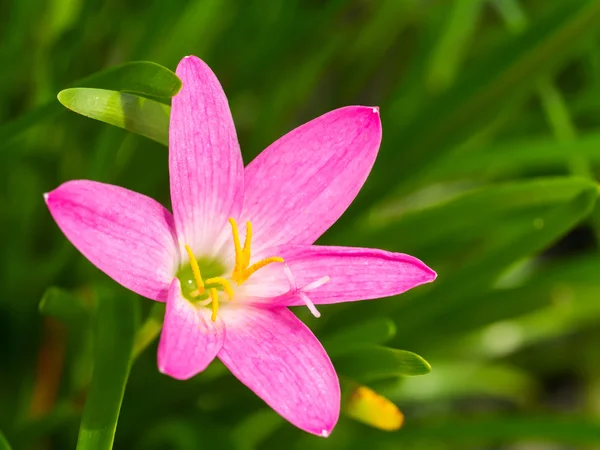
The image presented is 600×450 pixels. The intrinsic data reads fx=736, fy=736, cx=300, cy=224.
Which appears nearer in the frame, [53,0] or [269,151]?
[269,151]

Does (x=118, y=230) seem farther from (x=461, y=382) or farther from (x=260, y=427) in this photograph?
(x=461, y=382)

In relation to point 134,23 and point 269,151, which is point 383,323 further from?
point 134,23

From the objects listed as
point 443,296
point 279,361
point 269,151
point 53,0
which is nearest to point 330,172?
point 269,151

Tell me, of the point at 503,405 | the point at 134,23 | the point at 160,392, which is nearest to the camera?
the point at 160,392

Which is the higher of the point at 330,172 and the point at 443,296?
the point at 330,172

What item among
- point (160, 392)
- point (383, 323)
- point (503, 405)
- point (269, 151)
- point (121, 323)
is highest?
point (269, 151)

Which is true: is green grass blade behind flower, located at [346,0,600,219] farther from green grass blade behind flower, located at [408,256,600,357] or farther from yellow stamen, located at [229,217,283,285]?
yellow stamen, located at [229,217,283,285]

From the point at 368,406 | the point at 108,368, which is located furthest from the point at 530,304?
the point at 108,368
